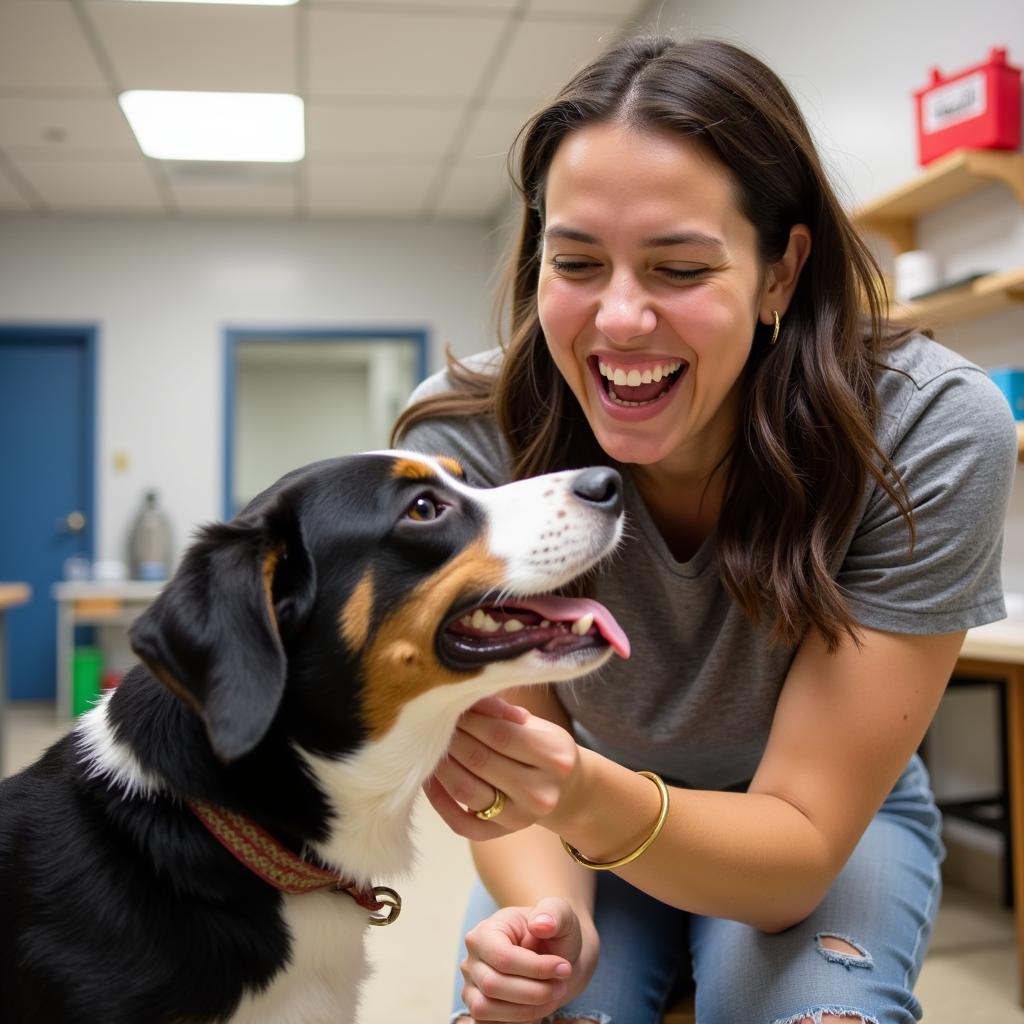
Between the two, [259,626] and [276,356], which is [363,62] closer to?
[259,626]

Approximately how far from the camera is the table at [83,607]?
585cm

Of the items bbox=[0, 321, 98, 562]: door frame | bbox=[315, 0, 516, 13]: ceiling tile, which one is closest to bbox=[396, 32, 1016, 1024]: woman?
bbox=[315, 0, 516, 13]: ceiling tile

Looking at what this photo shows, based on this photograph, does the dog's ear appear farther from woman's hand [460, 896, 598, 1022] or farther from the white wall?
the white wall

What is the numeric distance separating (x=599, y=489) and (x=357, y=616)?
10.4 inches

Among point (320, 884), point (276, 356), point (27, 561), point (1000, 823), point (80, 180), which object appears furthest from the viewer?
point (276, 356)

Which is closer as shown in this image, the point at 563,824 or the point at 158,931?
the point at 158,931

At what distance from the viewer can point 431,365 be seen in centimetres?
A: 695

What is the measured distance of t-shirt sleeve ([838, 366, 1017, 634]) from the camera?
1197 millimetres

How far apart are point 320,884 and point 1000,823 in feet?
7.03

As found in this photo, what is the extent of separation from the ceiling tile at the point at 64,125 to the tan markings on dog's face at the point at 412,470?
457 cm

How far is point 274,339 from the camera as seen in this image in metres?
6.89

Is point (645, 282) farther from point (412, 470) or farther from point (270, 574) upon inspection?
point (270, 574)

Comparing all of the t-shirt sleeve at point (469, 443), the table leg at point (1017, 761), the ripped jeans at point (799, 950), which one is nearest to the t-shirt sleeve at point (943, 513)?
the ripped jeans at point (799, 950)

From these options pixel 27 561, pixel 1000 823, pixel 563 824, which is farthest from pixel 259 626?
pixel 27 561
